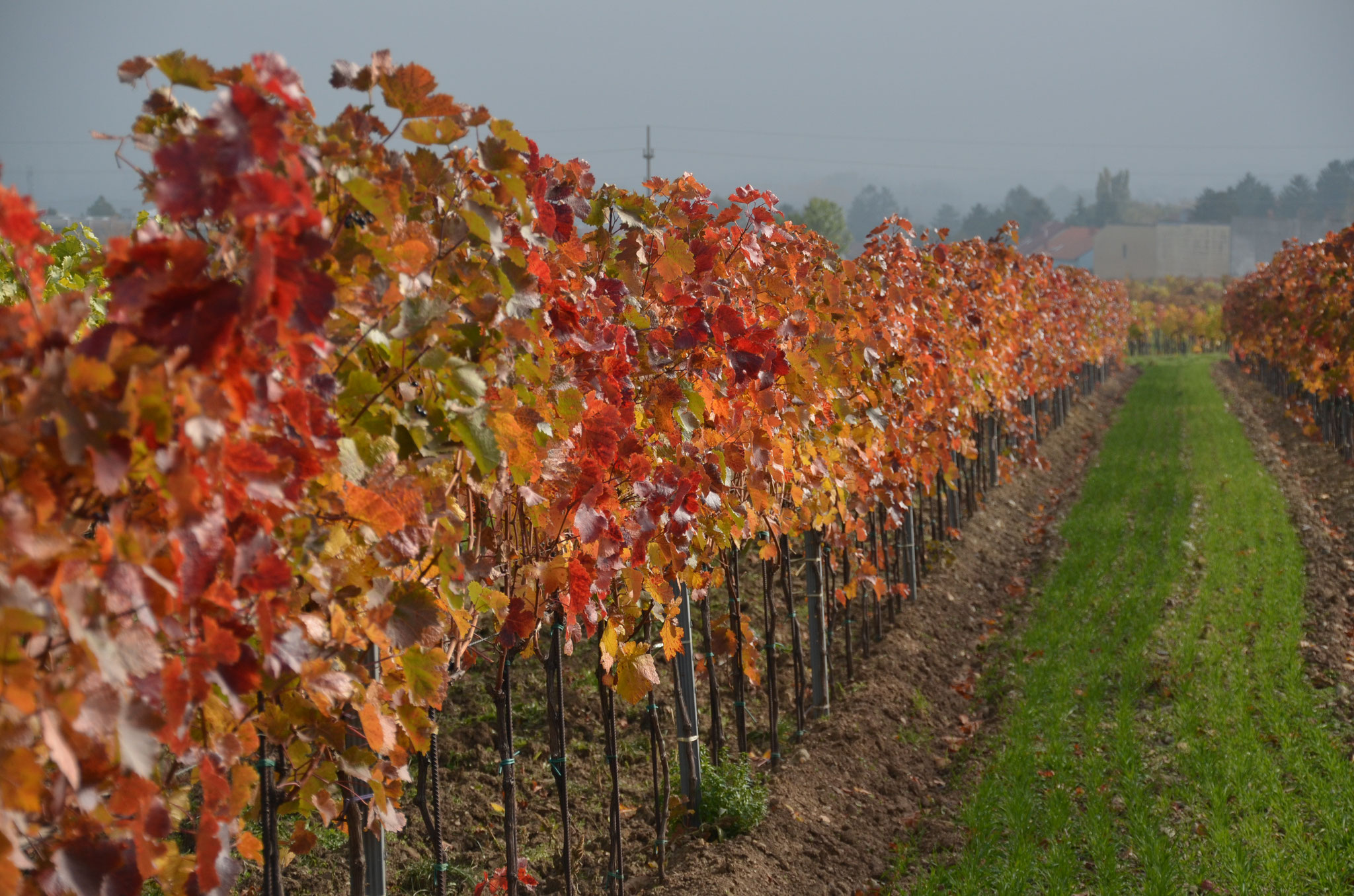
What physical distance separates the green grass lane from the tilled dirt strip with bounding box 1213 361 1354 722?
143 mm

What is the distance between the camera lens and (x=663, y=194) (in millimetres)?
3928

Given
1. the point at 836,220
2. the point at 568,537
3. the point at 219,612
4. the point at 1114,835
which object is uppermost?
the point at 836,220

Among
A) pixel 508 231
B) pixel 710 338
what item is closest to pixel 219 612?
pixel 508 231

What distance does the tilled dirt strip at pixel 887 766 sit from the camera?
13.6ft

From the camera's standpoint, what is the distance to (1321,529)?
10375 mm

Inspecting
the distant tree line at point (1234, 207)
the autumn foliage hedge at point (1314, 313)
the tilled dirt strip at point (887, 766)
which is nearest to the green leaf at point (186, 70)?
the tilled dirt strip at point (887, 766)

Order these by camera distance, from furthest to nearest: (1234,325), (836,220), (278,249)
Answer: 1. (836,220)
2. (1234,325)
3. (278,249)

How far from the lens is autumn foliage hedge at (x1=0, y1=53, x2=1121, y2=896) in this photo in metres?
1.17

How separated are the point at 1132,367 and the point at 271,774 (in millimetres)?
42385

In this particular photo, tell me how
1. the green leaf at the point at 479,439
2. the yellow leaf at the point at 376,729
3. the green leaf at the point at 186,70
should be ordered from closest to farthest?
the green leaf at the point at 186,70 → the yellow leaf at the point at 376,729 → the green leaf at the point at 479,439

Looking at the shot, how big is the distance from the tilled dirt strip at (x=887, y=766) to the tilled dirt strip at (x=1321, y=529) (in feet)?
6.96

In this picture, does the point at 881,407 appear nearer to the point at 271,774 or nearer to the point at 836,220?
the point at 271,774

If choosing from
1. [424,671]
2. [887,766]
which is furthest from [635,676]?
[887,766]

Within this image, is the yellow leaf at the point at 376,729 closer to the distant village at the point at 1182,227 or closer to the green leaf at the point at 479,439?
the green leaf at the point at 479,439
